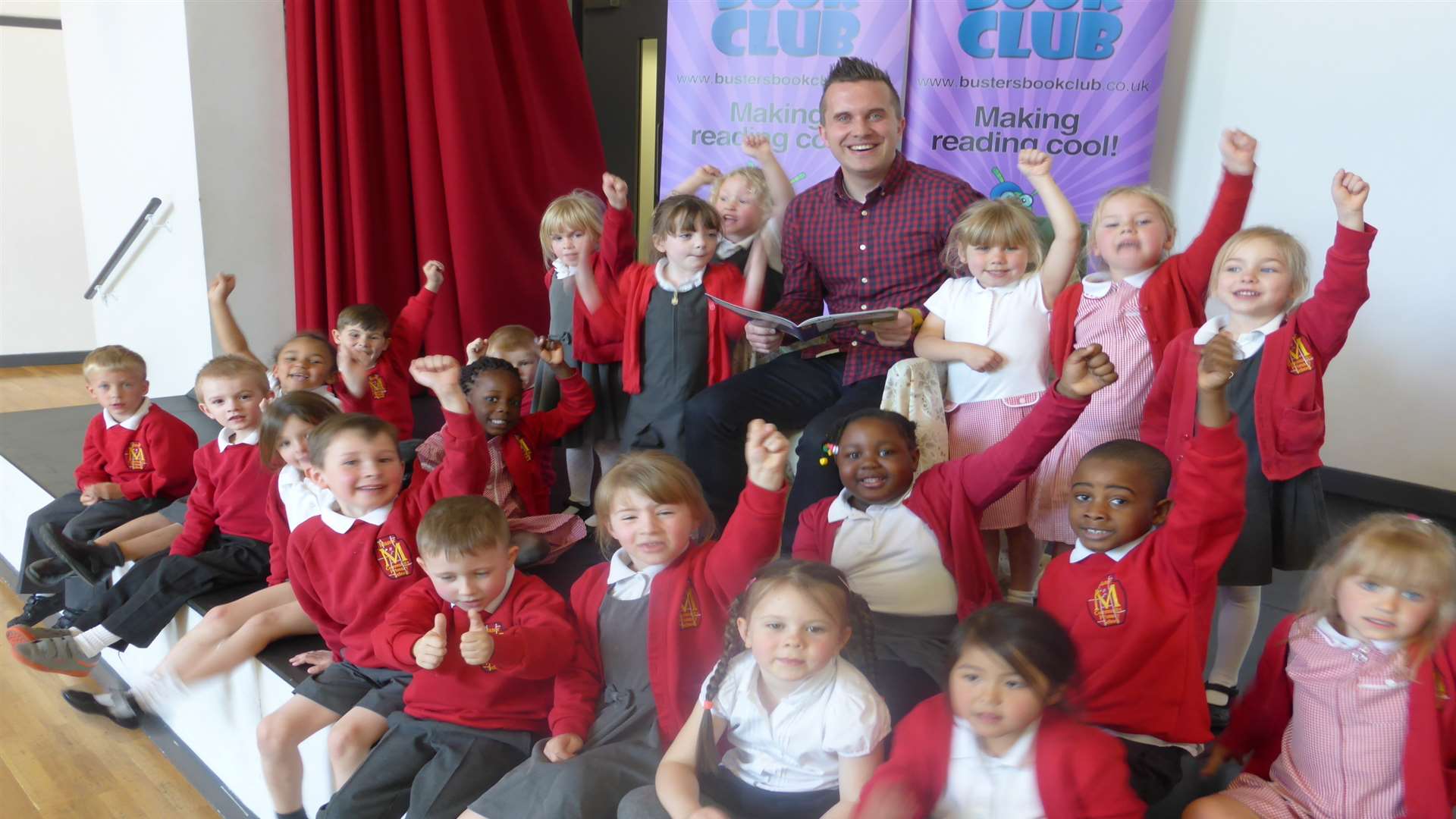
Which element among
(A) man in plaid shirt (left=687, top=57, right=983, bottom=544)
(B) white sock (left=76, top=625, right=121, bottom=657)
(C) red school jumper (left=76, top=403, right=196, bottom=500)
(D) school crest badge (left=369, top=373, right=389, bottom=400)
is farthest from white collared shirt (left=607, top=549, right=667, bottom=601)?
(C) red school jumper (left=76, top=403, right=196, bottom=500)

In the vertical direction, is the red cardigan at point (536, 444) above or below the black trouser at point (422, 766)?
above

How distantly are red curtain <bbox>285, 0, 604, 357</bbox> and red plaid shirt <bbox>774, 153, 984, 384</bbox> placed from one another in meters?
2.18

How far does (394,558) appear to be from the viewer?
1.89 m

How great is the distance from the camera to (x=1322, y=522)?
1.84m

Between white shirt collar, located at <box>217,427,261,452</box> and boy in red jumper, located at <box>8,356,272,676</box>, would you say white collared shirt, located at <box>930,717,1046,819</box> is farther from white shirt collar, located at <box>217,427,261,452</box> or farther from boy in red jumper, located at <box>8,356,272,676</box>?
white shirt collar, located at <box>217,427,261,452</box>

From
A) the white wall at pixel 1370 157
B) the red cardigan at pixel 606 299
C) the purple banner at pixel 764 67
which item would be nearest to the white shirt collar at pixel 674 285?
the red cardigan at pixel 606 299

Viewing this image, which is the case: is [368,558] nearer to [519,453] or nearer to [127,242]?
[519,453]

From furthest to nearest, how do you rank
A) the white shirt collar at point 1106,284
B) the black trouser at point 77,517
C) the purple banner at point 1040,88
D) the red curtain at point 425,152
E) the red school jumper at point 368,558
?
the red curtain at point 425,152, the purple banner at point 1040,88, the black trouser at point 77,517, the white shirt collar at point 1106,284, the red school jumper at point 368,558

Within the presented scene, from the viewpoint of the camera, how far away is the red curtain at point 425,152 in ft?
12.9

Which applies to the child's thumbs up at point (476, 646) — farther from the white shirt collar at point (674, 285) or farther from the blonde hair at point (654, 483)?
the white shirt collar at point (674, 285)

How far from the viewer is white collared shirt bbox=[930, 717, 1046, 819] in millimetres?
1176

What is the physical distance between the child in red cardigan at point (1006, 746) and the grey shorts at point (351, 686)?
962 mm

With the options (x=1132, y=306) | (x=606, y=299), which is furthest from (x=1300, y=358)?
(x=606, y=299)

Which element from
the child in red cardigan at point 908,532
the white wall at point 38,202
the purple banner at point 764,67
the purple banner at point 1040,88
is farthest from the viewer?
the white wall at point 38,202
